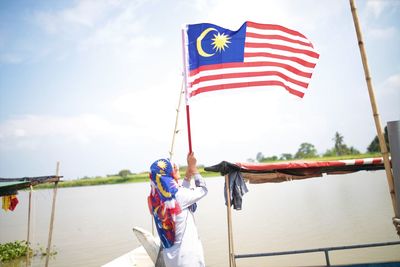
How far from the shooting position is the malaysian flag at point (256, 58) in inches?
203

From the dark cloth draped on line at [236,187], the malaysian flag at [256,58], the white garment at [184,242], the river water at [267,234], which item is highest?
the malaysian flag at [256,58]

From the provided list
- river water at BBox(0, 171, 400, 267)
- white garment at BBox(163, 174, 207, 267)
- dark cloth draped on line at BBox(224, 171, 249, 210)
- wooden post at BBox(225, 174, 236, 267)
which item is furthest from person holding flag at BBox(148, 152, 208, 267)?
river water at BBox(0, 171, 400, 267)

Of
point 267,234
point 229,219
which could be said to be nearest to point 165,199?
point 229,219

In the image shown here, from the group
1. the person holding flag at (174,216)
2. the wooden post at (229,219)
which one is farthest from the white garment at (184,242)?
the wooden post at (229,219)

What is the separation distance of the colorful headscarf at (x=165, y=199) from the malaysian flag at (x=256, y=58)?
2.18m

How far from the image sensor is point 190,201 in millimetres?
3281

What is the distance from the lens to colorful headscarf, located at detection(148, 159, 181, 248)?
10.5 ft

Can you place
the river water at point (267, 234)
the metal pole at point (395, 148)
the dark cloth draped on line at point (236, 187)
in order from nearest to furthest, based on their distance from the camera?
the metal pole at point (395, 148)
the dark cloth draped on line at point (236, 187)
the river water at point (267, 234)

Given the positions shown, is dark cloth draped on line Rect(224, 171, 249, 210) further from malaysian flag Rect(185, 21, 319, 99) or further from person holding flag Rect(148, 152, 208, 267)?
person holding flag Rect(148, 152, 208, 267)

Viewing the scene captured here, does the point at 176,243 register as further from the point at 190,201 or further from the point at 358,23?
the point at 358,23

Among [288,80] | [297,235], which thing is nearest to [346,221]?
[297,235]

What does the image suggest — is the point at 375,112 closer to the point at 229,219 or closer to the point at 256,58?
the point at 256,58

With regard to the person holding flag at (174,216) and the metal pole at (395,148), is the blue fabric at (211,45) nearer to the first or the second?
the person holding flag at (174,216)

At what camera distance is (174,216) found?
320 centimetres
